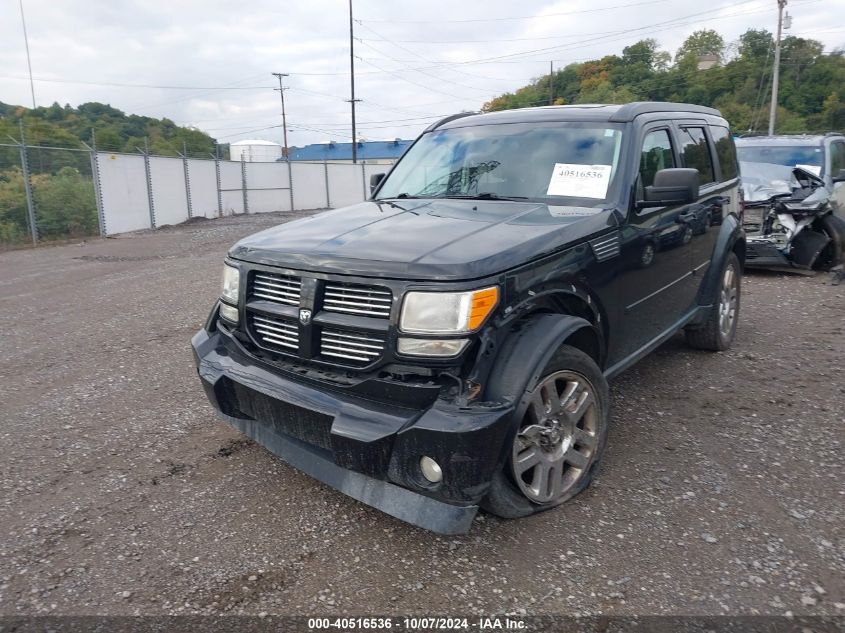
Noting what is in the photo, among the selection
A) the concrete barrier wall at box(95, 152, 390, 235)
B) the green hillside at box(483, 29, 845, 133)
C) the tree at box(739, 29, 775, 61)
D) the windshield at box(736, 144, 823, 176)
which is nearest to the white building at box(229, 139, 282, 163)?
the green hillside at box(483, 29, 845, 133)

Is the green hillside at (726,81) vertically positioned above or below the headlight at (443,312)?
above

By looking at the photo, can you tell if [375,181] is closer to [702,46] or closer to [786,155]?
[786,155]

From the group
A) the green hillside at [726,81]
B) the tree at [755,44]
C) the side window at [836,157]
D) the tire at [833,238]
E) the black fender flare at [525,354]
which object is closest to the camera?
the black fender flare at [525,354]

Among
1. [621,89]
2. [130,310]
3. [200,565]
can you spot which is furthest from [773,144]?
[621,89]

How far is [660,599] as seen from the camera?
247cm

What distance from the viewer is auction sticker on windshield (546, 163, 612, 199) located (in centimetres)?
362

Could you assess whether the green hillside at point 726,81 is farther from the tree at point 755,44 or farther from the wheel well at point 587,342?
the wheel well at point 587,342

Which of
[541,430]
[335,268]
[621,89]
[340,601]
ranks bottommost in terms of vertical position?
[340,601]

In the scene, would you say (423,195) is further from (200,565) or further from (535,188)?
(200,565)

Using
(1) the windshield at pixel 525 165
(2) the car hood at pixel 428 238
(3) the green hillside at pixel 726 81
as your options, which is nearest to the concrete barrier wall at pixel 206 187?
(1) the windshield at pixel 525 165

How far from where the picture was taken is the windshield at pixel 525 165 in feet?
12.0

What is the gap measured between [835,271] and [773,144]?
8.03ft

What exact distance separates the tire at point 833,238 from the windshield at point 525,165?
657 centimetres

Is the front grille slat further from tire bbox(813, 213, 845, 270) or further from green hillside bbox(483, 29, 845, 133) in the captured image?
green hillside bbox(483, 29, 845, 133)
